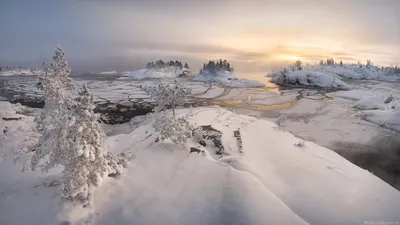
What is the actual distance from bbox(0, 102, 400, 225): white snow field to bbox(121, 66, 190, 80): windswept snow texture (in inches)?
5665

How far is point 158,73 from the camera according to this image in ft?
564

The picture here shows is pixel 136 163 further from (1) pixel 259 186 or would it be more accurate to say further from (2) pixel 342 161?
(2) pixel 342 161

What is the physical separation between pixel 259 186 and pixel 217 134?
1239 cm

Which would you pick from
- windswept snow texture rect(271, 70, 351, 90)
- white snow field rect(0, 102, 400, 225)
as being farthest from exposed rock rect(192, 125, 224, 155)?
windswept snow texture rect(271, 70, 351, 90)

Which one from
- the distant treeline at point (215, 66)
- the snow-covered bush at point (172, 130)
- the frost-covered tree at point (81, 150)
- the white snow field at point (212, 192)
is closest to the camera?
the frost-covered tree at point (81, 150)

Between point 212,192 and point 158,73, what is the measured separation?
538ft

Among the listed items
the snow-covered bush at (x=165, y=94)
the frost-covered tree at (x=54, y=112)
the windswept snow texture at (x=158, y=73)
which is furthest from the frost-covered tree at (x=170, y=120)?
the windswept snow texture at (x=158, y=73)

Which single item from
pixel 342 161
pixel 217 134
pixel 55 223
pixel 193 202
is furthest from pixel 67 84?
pixel 342 161

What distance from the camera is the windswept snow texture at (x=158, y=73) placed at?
536 ft

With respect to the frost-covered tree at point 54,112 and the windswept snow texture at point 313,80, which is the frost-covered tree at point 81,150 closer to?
the frost-covered tree at point 54,112

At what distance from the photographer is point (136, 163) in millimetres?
17609

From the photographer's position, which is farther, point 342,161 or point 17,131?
point 17,131

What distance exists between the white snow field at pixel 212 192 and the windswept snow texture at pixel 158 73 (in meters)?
144

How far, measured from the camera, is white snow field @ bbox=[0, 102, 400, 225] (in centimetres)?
1159
